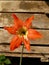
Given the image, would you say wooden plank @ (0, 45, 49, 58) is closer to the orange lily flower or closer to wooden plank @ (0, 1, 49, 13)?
wooden plank @ (0, 1, 49, 13)

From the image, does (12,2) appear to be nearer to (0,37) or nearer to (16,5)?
(16,5)

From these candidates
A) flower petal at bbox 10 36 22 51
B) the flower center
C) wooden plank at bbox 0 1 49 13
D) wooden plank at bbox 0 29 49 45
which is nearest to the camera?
flower petal at bbox 10 36 22 51

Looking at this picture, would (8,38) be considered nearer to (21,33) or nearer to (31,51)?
(31,51)

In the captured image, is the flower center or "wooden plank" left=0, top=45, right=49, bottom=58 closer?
the flower center

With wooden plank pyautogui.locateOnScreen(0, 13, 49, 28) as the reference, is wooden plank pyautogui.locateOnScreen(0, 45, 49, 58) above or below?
below

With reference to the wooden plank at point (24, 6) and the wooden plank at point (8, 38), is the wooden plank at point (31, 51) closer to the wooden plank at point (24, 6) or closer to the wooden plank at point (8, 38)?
the wooden plank at point (8, 38)

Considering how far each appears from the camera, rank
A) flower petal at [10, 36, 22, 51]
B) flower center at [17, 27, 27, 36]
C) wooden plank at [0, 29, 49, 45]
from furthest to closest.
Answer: wooden plank at [0, 29, 49, 45], flower center at [17, 27, 27, 36], flower petal at [10, 36, 22, 51]

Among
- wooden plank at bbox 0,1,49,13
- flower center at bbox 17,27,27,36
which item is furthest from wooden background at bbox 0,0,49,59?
flower center at bbox 17,27,27,36

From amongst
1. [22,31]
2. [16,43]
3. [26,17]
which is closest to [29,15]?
[26,17]
